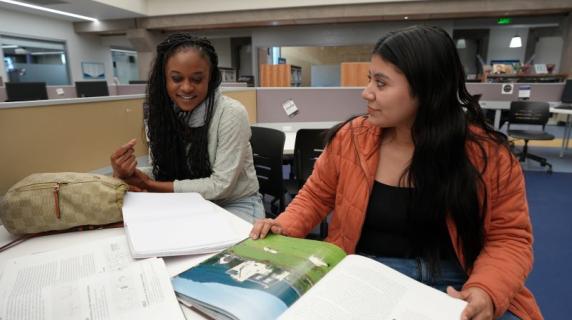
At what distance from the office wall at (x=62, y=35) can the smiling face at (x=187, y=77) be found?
27.0 feet

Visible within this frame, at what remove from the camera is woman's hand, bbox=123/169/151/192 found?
1.27m

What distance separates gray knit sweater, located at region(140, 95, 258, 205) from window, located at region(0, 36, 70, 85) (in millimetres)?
8549

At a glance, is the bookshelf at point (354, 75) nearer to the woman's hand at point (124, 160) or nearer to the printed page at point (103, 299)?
the woman's hand at point (124, 160)

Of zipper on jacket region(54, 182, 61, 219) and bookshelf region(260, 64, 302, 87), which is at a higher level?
bookshelf region(260, 64, 302, 87)

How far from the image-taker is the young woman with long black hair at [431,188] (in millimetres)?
874

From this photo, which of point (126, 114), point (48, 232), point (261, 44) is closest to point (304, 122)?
point (126, 114)

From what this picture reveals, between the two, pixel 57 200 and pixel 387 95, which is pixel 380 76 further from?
pixel 57 200

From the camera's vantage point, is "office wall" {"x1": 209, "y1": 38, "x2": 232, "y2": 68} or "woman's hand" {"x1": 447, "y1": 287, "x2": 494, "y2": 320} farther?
"office wall" {"x1": 209, "y1": 38, "x2": 232, "y2": 68}

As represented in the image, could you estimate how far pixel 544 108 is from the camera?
4.34m

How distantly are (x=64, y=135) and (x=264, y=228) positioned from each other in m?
1.02

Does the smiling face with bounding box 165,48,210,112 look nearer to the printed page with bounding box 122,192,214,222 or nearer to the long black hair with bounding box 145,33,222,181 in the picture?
the long black hair with bounding box 145,33,222,181

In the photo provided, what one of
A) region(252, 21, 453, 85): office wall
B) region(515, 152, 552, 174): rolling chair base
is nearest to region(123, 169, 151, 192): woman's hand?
region(515, 152, 552, 174): rolling chair base

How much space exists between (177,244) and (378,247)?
1.95ft

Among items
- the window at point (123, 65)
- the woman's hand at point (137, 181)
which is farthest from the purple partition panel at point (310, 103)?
the window at point (123, 65)
